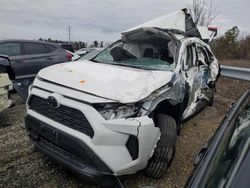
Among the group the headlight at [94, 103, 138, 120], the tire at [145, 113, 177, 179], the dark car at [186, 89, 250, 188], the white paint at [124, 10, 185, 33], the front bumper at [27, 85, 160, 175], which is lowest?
the tire at [145, 113, 177, 179]

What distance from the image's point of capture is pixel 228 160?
1478 mm

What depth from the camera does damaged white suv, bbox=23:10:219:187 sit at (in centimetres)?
286

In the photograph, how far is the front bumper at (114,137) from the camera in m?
2.82

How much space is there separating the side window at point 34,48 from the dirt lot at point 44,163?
265 cm

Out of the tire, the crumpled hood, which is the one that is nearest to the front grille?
the crumpled hood

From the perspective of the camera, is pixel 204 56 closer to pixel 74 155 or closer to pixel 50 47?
pixel 74 155

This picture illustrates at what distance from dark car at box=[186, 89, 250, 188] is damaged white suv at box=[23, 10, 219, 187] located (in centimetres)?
115

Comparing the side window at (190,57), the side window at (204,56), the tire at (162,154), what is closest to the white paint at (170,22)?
the side window at (190,57)

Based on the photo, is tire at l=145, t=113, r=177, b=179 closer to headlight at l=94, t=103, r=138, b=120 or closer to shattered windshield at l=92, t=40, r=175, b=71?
headlight at l=94, t=103, r=138, b=120

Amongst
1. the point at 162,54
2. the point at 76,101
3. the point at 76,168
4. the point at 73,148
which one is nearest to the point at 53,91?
the point at 76,101

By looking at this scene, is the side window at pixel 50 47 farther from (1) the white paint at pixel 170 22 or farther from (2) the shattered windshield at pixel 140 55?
(1) the white paint at pixel 170 22

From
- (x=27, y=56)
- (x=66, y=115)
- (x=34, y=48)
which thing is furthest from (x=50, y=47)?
(x=66, y=115)

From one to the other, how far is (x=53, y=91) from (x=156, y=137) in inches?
52.4

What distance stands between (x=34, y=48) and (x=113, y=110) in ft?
19.4
